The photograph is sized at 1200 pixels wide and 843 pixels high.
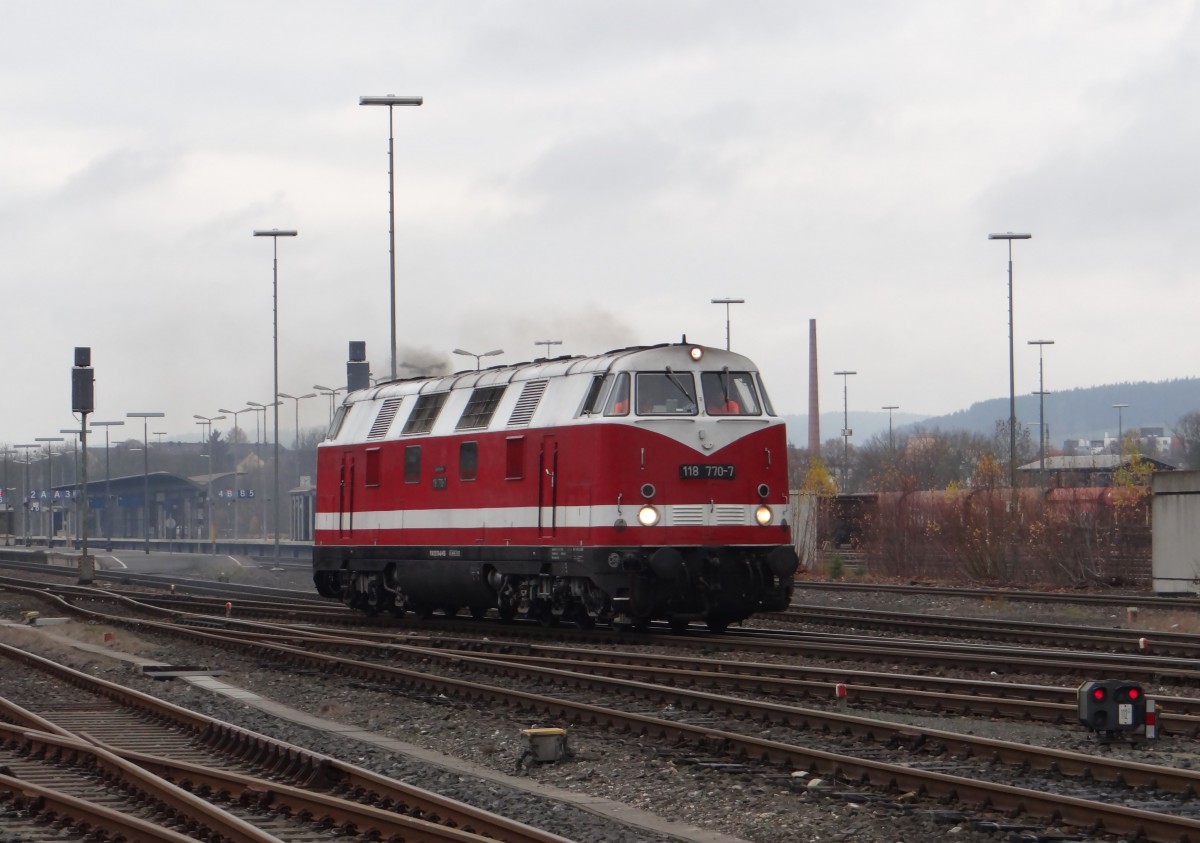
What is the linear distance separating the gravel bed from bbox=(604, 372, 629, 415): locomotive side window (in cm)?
540

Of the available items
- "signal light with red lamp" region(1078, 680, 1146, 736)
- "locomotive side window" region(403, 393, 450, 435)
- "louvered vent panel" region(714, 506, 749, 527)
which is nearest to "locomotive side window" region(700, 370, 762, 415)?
"louvered vent panel" region(714, 506, 749, 527)

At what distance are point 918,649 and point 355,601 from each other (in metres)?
12.3

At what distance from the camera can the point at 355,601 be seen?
2881 cm

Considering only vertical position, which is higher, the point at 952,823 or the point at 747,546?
the point at 747,546

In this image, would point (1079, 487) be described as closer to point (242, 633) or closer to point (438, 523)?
point (438, 523)

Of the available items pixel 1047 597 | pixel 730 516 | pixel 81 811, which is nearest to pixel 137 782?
pixel 81 811

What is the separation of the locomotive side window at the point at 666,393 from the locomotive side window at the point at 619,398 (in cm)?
17

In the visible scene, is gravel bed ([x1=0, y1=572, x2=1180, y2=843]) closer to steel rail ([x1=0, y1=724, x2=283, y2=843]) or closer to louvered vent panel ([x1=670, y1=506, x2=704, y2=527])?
steel rail ([x1=0, y1=724, x2=283, y2=843])

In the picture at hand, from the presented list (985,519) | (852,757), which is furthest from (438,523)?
(985,519)

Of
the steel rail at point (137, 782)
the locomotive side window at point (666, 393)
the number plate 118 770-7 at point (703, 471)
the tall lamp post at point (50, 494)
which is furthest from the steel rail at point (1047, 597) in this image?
the tall lamp post at point (50, 494)

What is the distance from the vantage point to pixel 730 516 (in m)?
21.5

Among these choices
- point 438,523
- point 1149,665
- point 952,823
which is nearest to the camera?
point 952,823

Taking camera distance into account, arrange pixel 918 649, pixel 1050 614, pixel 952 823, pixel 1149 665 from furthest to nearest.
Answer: pixel 1050 614 < pixel 918 649 < pixel 1149 665 < pixel 952 823

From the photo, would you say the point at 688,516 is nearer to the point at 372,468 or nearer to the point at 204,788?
the point at 372,468
